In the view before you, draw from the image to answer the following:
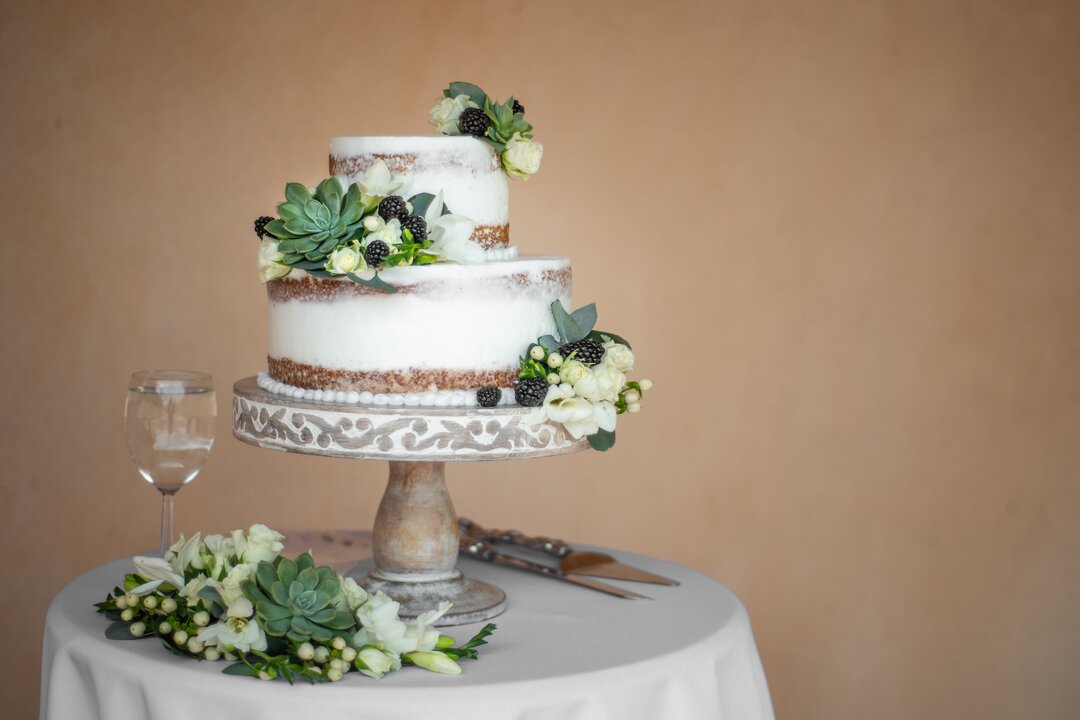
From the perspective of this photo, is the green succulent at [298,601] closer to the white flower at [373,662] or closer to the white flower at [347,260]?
the white flower at [373,662]

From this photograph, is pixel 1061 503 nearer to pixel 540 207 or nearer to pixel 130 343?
pixel 540 207

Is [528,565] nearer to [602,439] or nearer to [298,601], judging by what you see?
[602,439]

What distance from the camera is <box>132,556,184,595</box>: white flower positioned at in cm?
185

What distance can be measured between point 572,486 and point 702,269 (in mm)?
847

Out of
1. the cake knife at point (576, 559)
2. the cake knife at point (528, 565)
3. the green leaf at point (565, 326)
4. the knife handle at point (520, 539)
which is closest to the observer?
the green leaf at point (565, 326)

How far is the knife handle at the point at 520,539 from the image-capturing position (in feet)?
8.32

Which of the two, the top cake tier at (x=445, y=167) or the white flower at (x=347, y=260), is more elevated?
the top cake tier at (x=445, y=167)

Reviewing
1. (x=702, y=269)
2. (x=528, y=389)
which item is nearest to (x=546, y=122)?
(x=702, y=269)

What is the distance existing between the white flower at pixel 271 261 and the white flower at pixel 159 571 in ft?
1.53

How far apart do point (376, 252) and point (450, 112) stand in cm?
41

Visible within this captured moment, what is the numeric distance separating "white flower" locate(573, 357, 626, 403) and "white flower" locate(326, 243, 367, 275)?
38cm

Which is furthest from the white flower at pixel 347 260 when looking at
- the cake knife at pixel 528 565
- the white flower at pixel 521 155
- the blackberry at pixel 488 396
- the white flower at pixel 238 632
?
the cake knife at pixel 528 565

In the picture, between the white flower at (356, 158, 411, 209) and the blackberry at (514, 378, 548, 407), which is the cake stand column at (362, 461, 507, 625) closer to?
the blackberry at (514, 378, 548, 407)

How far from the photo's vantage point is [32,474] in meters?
3.99
